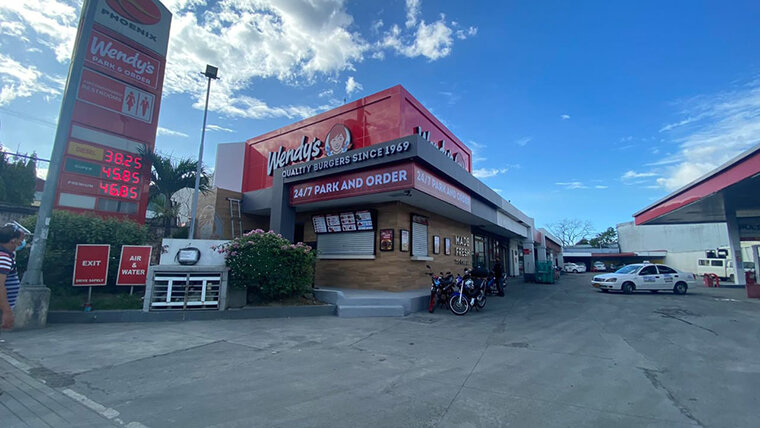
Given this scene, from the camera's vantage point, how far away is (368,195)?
36.5 ft

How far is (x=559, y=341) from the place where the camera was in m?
6.73

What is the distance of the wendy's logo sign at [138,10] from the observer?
14023 mm

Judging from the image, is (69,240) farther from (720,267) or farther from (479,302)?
(720,267)

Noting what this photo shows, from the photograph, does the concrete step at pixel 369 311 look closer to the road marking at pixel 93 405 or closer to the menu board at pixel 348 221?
the menu board at pixel 348 221

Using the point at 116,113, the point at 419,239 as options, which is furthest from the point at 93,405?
the point at 116,113

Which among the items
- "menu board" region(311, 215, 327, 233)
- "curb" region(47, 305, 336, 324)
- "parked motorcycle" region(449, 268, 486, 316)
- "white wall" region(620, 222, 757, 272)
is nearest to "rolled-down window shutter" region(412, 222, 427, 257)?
"parked motorcycle" region(449, 268, 486, 316)

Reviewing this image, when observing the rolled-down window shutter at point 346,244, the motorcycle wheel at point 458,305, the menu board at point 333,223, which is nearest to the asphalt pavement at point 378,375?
the motorcycle wheel at point 458,305

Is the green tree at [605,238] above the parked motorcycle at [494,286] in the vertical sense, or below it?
above

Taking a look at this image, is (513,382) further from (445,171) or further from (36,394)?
(445,171)

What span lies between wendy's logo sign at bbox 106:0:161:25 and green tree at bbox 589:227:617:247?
83.8 metres

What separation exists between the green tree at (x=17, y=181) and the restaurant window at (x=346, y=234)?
2256cm

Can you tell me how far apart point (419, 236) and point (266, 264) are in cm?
644

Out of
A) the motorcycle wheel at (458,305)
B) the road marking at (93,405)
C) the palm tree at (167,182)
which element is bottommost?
the road marking at (93,405)

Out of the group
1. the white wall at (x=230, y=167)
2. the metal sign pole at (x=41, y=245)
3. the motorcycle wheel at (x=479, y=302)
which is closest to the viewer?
the metal sign pole at (x=41, y=245)
